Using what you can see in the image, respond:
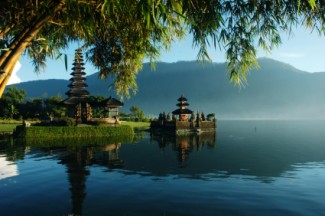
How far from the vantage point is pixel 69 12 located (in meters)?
6.96

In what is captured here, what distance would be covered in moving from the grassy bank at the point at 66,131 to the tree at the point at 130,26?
118 feet

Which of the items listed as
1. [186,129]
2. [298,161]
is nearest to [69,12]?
[298,161]

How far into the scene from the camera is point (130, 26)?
29.4 ft

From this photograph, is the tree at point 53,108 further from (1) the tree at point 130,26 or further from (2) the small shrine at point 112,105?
(1) the tree at point 130,26

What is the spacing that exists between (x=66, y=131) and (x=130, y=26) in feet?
129

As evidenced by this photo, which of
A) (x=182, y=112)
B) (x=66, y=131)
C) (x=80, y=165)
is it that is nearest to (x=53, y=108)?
(x=182, y=112)

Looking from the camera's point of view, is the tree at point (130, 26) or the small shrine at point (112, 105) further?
the small shrine at point (112, 105)

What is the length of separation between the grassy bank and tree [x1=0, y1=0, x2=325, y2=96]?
35.9 meters

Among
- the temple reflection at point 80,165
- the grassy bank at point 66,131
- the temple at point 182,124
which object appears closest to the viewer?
the temple reflection at point 80,165

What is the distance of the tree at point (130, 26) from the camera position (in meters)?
6.39

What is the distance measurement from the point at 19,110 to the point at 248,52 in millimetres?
86525

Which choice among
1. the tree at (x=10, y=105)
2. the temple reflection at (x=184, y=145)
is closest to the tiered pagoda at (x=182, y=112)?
the temple reflection at (x=184, y=145)

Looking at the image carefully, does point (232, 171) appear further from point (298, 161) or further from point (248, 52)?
point (248, 52)

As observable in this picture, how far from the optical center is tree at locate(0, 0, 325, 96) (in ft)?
21.0
